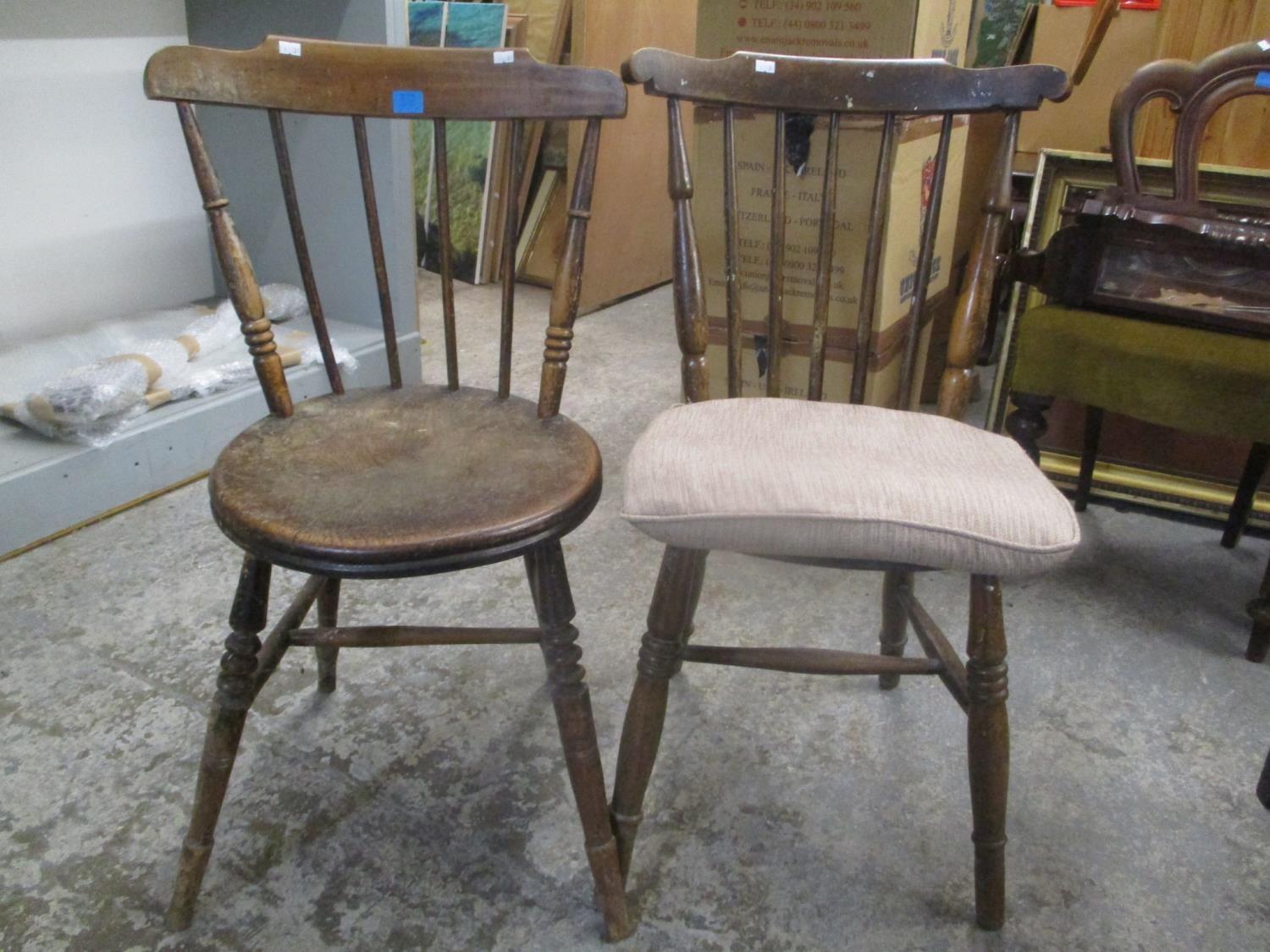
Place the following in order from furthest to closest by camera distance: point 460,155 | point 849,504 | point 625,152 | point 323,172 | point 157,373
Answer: point 460,155 < point 625,152 < point 323,172 < point 157,373 < point 849,504

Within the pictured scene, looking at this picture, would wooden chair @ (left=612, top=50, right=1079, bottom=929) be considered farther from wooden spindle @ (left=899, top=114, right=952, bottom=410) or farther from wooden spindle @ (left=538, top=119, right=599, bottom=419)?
wooden spindle @ (left=538, top=119, right=599, bottom=419)

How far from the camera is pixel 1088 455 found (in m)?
2.09

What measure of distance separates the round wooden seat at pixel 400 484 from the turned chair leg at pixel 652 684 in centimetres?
13

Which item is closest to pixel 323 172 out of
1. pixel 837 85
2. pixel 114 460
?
pixel 114 460

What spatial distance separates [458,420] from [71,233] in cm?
169

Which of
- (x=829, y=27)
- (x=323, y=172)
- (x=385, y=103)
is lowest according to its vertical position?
(x=323, y=172)

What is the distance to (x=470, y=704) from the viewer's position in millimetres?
1531

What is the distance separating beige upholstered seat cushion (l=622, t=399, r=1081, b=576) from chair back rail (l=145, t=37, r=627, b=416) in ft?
0.90

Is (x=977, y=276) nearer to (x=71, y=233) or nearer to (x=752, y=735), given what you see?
(x=752, y=735)

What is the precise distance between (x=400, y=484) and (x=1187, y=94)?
1466 millimetres

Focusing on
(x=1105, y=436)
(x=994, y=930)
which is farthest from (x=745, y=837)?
(x=1105, y=436)

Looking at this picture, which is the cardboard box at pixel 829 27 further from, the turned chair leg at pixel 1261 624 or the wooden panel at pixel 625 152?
the wooden panel at pixel 625 152

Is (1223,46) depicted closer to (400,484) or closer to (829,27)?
(829,27)

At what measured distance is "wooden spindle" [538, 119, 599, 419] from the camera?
1229mm
